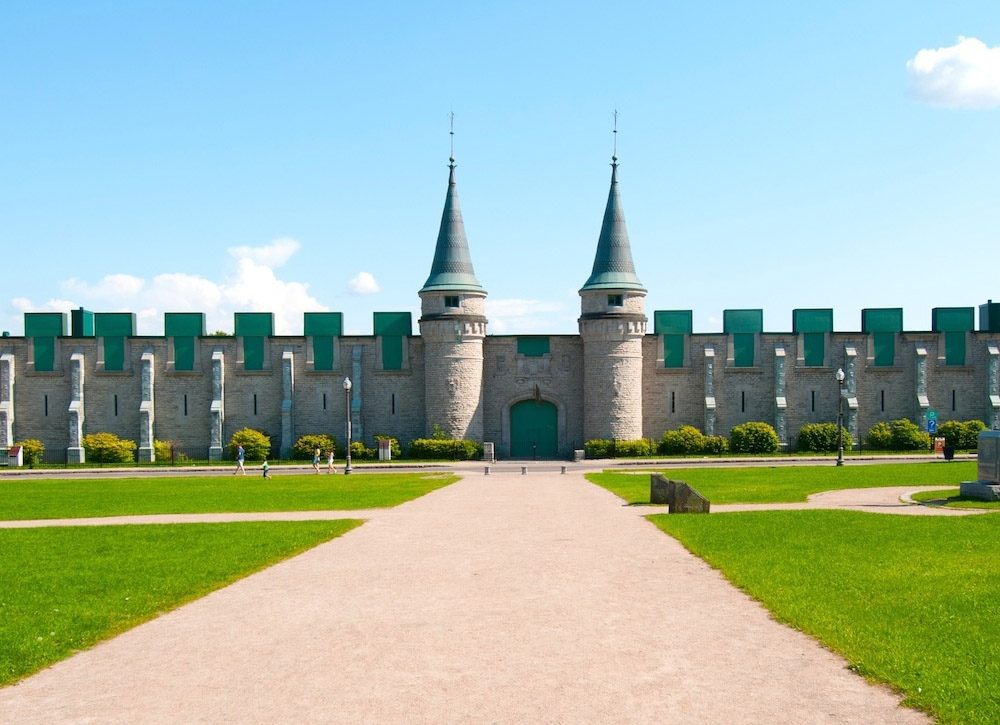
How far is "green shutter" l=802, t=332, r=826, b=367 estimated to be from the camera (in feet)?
174

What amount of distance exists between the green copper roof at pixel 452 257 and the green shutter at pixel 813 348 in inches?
710

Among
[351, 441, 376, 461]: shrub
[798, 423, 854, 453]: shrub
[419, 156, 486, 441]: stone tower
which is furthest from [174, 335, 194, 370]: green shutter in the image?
[798, 423, 854, 453]: shrub

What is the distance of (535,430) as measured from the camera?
53125mm

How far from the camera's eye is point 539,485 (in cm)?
3281

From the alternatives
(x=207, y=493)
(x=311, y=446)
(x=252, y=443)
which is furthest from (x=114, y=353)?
(x=207, y=493)

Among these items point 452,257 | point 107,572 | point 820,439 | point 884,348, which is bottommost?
point 107,572

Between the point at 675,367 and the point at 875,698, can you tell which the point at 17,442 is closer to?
the point at 675,367

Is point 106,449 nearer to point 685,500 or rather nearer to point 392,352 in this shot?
point 392,352

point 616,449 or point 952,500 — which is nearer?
point 952,500

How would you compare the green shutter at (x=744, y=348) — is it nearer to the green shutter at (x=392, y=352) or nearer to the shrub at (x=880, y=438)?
the shrub at (x=880, y=438)

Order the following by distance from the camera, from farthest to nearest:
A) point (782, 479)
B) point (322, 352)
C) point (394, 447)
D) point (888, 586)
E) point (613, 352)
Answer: point (322, 352), point (394, 447), point (613, 352), point (782, 479), point (888, 586)

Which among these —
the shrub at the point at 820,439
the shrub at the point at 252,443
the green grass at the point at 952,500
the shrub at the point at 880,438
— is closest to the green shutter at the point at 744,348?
the shrub at the point at 820,439

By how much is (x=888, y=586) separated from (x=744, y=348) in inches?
1640

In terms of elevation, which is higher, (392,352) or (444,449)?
(392,352)
